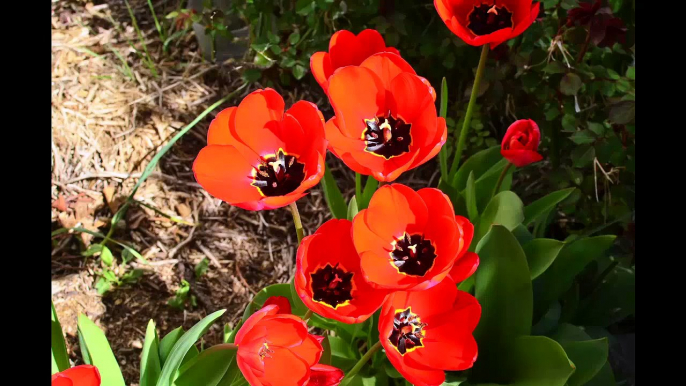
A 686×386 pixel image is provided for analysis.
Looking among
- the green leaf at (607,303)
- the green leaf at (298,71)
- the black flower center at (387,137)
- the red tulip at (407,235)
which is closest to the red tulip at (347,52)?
the black flower center at (387,137)

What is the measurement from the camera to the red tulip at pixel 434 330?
0.80 metres

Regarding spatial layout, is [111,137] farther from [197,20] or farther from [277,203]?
[277,203]

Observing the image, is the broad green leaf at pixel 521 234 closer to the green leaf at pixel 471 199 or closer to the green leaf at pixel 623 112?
the green leaf at pixel 471 199

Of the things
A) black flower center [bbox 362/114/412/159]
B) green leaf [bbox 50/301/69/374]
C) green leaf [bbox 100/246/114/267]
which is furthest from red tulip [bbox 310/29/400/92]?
green leaf [bbox 100/246/114/267]

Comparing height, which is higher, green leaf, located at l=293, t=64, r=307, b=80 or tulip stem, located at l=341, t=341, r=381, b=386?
tulip stem, located at l=341, t=341, r=381, b=386

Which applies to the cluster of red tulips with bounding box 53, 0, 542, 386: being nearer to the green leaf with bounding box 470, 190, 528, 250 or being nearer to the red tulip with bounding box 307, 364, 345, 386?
the red tulip with bounding box 307, 364, 345, 386

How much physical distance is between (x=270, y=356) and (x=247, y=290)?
1.08m

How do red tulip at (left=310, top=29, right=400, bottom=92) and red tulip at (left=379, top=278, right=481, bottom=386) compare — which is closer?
red tulip at (left=379, top=278, right=481, bottom=386)

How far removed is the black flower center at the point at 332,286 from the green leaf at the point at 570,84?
30.4 inches

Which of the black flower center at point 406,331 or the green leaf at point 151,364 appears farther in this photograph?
the green leaf at point 151,364

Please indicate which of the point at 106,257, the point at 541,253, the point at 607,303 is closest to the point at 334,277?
the point at 541,253

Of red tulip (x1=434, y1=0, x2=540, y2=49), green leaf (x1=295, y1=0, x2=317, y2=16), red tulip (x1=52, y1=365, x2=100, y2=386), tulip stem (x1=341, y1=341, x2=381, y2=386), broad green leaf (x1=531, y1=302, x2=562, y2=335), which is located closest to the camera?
red tulip (x1=52, y1=365, x2=100, y2=386)

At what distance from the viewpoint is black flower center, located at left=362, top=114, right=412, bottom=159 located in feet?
2.86

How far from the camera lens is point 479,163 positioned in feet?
4.57
